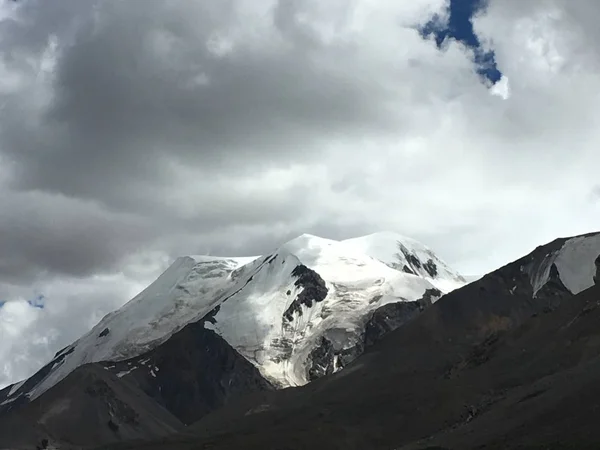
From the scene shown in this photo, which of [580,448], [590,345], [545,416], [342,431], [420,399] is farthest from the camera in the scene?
[420,399]

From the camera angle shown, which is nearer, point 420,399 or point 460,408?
point 460,408

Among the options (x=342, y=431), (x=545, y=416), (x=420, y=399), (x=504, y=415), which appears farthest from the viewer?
(x=420, y=399)

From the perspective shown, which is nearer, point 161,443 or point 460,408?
point 460,408

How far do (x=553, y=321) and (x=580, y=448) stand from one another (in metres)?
114

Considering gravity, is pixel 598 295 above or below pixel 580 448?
above

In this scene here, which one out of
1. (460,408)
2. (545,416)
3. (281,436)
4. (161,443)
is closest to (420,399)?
(460,408)

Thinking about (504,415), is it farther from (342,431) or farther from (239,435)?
(239,435)

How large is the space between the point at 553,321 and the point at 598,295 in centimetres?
1069

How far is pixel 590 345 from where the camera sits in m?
154

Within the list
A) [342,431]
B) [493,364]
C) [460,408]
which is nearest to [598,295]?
[493,364]

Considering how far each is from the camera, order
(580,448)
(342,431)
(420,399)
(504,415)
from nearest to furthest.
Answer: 1. (580,448)
2. (504,415)
3. (342,431)
4. (420,399)

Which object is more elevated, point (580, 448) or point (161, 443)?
point (161, 443)

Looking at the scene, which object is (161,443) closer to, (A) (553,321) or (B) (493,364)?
(B) (493,364)

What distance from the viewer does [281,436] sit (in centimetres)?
16225
